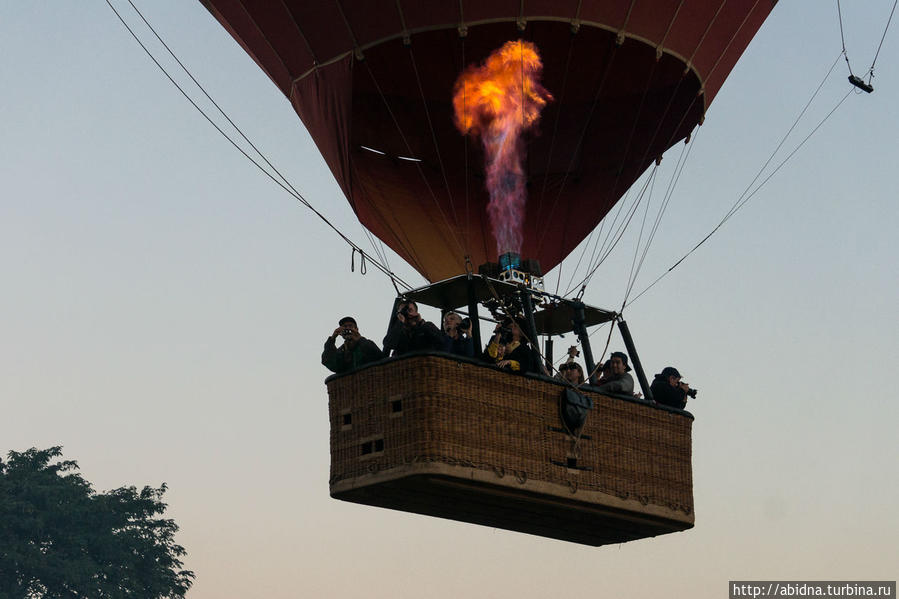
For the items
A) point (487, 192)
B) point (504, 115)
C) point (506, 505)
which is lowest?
point (506, 505)

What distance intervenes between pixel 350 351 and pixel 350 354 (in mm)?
26

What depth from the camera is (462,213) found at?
702 inches

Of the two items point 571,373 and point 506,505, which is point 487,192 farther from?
point 506,505

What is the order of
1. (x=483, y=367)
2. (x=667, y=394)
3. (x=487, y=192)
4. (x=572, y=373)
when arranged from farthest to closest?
1. (x=487, y=192)
2. (x=667, y=394)
3. (x=572, y=373)
4. (x=483, y=367)

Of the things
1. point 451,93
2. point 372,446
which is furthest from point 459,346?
point 451,93

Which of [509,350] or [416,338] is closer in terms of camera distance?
[416,338]

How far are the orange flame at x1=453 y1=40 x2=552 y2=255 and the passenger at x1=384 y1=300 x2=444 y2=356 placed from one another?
3093 millimetres

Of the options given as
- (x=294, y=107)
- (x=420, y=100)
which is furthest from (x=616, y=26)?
(x=294, y=107)

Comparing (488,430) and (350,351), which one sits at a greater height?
(350,351)

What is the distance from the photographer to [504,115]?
655 inches

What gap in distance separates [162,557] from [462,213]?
1256 inches

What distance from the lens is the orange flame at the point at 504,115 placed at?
1617 cm

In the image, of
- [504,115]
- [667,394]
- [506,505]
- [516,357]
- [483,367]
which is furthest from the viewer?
[504,115]

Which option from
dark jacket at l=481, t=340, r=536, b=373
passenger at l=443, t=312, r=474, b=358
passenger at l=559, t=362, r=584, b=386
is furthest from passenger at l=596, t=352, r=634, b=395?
passenger at l=443, t=312, r=474, b=358
